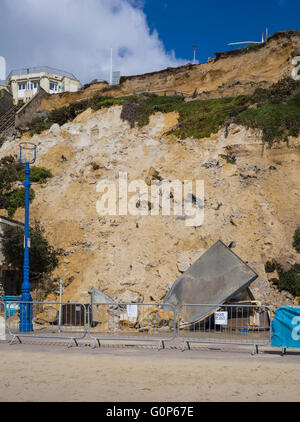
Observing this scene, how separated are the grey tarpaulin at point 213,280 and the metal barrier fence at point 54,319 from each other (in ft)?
11.2

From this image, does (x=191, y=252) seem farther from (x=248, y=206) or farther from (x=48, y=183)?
(x=48, y=183)

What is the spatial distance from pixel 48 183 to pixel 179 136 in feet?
28.9

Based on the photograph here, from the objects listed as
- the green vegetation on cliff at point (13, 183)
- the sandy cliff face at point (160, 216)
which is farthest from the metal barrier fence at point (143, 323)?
the green vegetation on cliff at point (13, 183)

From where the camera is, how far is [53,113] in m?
37.0

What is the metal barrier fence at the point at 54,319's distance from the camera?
13.7 metres

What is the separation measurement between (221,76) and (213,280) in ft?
84.4

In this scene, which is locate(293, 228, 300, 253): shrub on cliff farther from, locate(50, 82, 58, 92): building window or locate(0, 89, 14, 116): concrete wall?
locate(50, 82, 58, 92): building window

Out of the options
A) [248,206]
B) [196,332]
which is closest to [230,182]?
[248,206]

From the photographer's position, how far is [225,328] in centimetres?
1298

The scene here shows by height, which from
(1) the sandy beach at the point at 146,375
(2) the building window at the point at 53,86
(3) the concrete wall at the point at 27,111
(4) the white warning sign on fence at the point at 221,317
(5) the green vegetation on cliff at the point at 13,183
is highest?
(2) the building window at the point at 53,86

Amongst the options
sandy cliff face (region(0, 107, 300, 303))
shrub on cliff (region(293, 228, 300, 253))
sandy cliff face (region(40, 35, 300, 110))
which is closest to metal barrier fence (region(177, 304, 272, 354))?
sandy cliff face (region(0, 107, 300, 303))

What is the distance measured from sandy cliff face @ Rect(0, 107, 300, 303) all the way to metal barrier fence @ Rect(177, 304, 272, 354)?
12.1 ft

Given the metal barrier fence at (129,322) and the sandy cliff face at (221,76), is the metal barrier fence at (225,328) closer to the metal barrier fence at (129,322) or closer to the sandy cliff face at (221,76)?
the metal barrier fence at (129,322)

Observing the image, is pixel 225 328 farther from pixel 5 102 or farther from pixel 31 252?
pixel 5 102
